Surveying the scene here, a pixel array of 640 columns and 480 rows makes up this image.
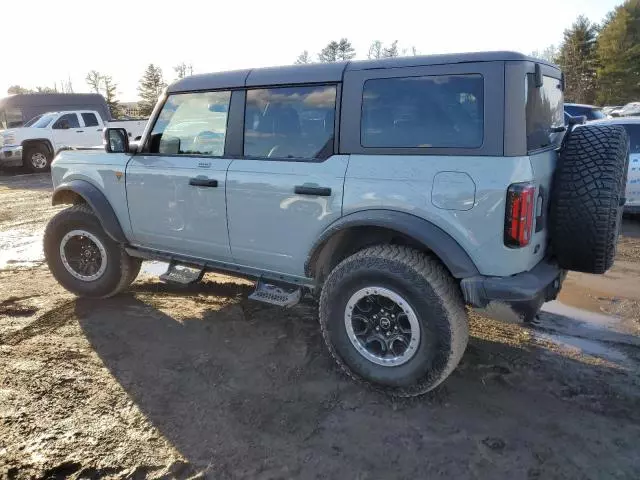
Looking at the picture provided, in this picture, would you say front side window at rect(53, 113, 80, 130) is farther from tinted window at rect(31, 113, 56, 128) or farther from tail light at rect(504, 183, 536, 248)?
tail light at rect(504, 183, 536, 248)

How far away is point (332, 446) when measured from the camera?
9.14 ft

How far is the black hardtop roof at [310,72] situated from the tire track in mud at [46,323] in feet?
7.21

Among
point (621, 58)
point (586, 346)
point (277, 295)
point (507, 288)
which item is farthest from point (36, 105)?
point (621, 58)

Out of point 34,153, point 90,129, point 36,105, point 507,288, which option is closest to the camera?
point 507,288

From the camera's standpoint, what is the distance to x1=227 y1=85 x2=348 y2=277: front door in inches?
135

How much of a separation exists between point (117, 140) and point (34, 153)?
1456cm

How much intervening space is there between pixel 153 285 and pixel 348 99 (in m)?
3.23

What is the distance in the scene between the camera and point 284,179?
354 cm

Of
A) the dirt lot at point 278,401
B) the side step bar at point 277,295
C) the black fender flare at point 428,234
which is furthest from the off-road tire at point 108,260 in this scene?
the black fender flare at point 428,234

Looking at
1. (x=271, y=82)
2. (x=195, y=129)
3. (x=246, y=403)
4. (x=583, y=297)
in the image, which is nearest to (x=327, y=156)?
(x=271, y=82)

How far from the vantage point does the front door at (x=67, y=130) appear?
1675cm

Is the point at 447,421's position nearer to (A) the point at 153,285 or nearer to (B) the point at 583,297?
(B) the point at 583,297

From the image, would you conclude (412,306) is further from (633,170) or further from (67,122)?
(67,122)

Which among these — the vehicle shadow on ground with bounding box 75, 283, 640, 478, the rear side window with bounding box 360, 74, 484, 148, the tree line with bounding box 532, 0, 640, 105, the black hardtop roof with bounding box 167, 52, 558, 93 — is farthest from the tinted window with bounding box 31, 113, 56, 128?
the tree line with bounding box 532, 0, 640, 105
